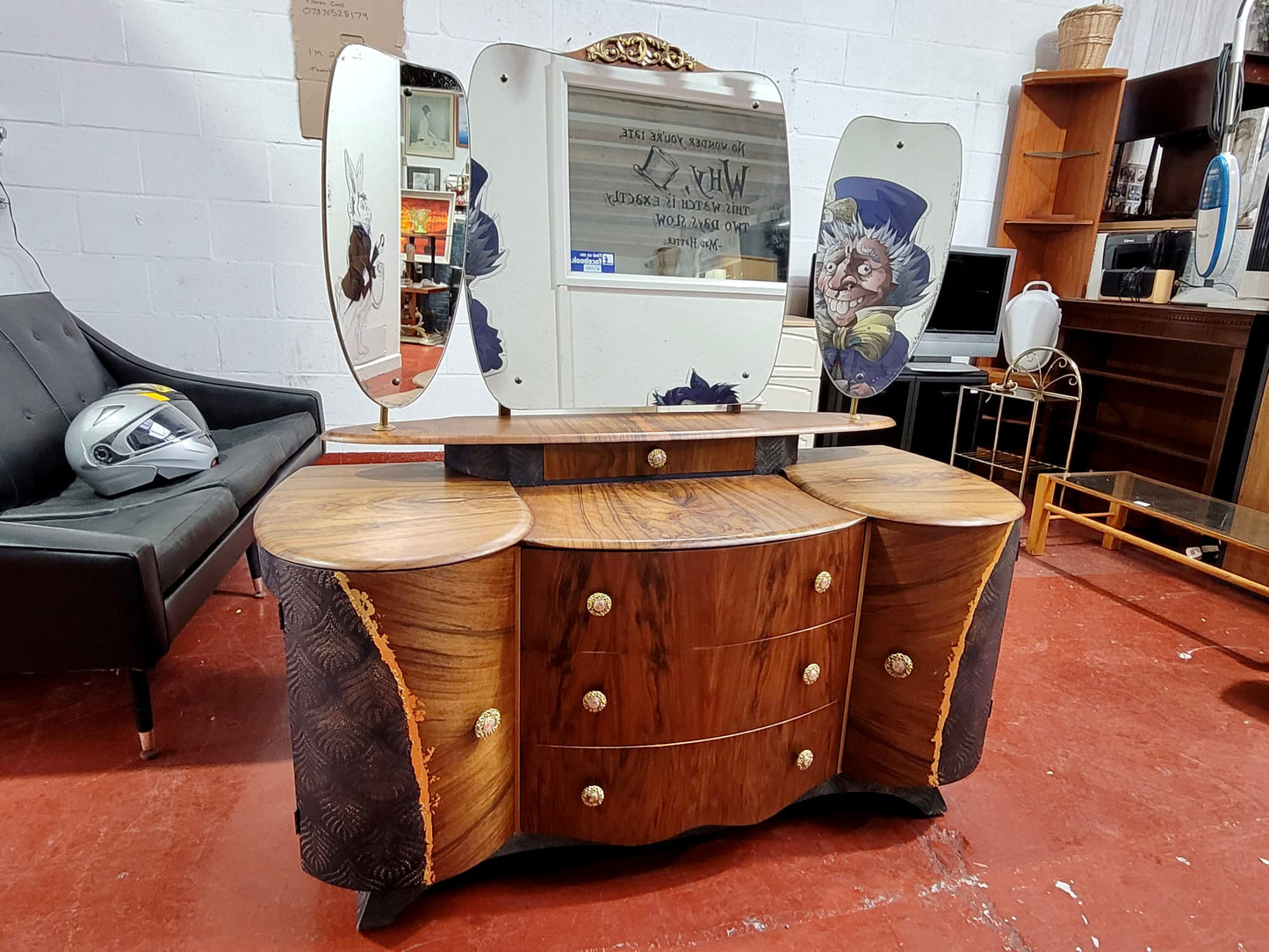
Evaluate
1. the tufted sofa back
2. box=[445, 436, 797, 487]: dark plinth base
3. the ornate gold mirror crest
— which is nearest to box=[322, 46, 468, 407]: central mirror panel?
box=[445, 436, 797, 487]: dark plinth base

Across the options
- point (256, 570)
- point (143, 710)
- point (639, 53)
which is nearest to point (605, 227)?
point (639, 53)

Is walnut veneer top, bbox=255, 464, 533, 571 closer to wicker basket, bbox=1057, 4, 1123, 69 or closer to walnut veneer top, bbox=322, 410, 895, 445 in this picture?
walnut veneer top, bbox=322, 410, 895, 445

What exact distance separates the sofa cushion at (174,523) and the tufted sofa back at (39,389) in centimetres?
26

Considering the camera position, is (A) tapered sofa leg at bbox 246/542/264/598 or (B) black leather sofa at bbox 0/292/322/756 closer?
(B) black leather sofa at bbox 0/292/322/756

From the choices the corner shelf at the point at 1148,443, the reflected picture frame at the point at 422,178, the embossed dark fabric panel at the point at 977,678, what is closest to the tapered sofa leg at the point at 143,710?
the reflected picture frame at the point at 422,178

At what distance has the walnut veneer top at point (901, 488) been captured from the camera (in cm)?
129

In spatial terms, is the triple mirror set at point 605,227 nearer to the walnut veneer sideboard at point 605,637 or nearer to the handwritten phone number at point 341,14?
the walnut veneer sideboard at point 605,637

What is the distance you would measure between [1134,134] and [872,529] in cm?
331

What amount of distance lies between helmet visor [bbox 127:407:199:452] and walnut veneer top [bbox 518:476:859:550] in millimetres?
1306

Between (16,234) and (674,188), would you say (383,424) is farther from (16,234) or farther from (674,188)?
(16,234)

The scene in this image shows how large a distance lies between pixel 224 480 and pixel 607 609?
137cm

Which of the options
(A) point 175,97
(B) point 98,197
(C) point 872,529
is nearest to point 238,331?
(B) point 98,197

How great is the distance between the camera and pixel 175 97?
107 inches

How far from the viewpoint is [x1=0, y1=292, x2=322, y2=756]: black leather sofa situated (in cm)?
141
